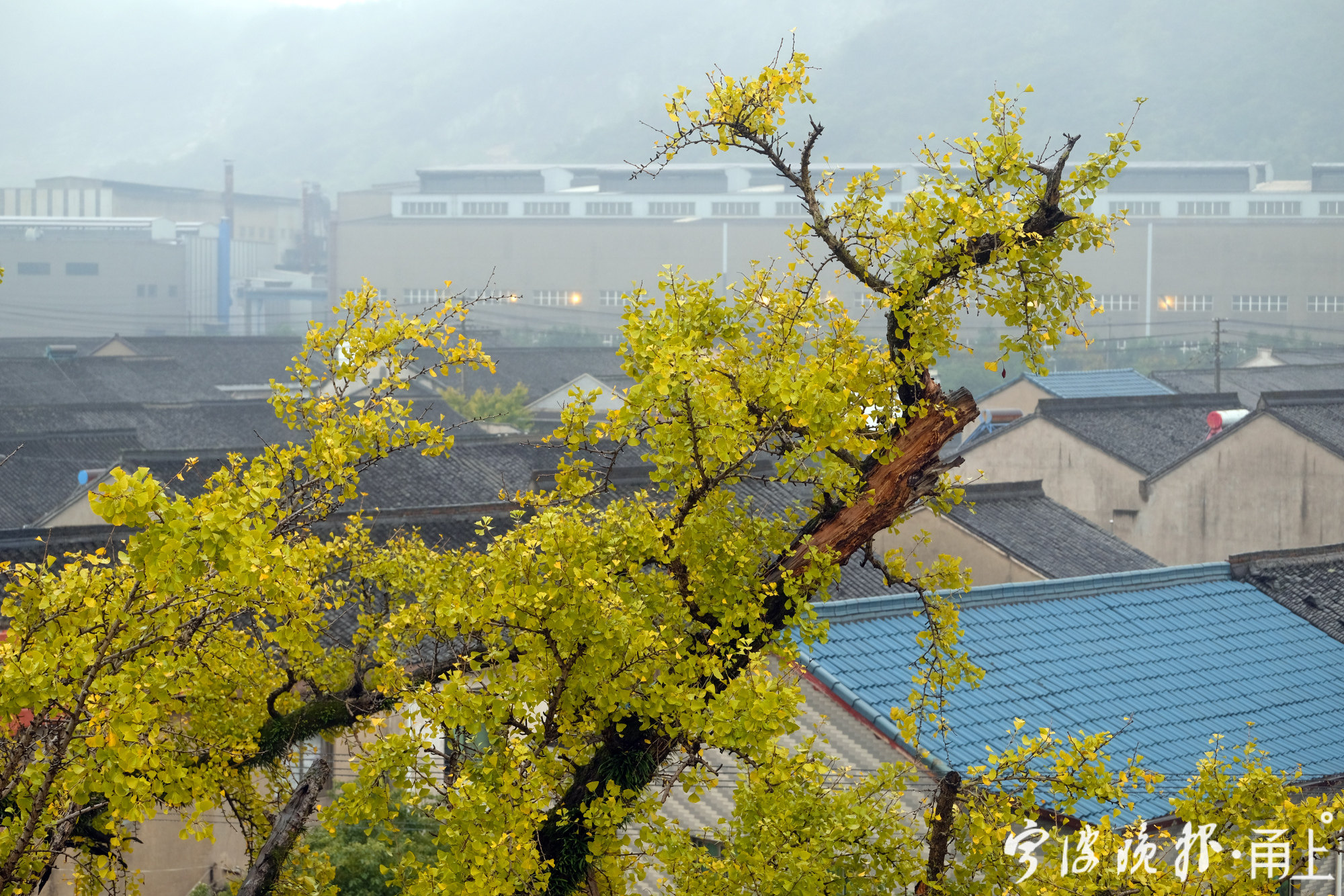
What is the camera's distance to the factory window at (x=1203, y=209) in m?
87.9

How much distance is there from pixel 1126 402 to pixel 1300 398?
4423 mm

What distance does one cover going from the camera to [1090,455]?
30.4 m

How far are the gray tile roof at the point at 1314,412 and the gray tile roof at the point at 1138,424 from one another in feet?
7.91

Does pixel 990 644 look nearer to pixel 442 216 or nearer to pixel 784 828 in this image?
pixel 784 828

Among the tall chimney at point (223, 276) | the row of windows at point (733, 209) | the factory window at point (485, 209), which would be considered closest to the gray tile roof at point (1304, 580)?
the row of windows at point (733, 209)

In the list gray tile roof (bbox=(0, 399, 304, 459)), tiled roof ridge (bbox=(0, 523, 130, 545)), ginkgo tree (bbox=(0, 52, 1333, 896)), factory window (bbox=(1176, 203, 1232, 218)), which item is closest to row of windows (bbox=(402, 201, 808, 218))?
factory window (bbox=(1176, 203, 1232, 218))

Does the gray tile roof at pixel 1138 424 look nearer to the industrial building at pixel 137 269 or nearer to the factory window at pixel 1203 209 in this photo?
the factory window at pixel 1203 209

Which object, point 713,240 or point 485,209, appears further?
point 485,209

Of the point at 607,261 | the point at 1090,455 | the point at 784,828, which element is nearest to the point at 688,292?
the point at 784,828

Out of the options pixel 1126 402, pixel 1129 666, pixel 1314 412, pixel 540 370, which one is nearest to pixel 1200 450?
pixel 1314 412

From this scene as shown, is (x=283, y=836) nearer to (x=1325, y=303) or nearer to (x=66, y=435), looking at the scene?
(x=66, y=435)

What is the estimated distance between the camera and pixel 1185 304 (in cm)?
8188

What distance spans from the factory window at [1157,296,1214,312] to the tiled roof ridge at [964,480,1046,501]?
60.4 meters

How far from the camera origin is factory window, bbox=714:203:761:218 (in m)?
92.1
